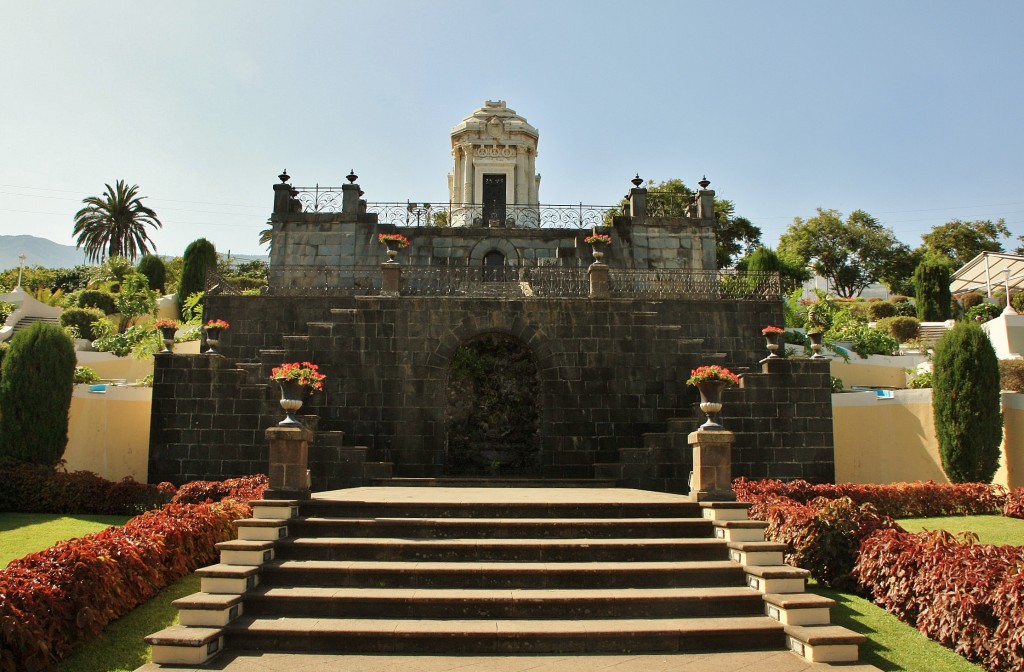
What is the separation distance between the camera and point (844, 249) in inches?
2169

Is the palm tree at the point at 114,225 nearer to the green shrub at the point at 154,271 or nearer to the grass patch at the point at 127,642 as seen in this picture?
the green shrub at the point at 154,271

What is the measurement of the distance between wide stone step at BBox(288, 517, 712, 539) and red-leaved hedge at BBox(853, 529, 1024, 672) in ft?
6.79

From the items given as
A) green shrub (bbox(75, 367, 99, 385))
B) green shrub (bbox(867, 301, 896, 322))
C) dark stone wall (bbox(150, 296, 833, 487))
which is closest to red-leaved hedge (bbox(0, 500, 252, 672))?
dark stone wall (bbox(150, 296, 833, 487))

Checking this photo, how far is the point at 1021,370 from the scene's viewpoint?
2078cm

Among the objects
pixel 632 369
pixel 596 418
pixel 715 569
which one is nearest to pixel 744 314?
pixel 632 369

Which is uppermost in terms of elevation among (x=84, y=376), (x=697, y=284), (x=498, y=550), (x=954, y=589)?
(x=697, y=284)

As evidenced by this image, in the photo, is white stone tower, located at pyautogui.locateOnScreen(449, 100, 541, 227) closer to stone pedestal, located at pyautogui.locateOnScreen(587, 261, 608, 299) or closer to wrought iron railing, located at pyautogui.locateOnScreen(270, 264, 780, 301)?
wrought iron railing, located at pyautogui.locateOnScreen(270, 264, 780, 301)

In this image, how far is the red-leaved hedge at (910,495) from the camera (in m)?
13.3

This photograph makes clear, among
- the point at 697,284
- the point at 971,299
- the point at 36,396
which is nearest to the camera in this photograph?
the point at 36,396

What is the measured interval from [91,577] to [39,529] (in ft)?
16.9

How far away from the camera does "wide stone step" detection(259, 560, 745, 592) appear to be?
802cm

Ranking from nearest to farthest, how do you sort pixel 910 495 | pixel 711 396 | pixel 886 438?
1. pixel 711 396
2. pixel 910 495
3. pixel 886 438

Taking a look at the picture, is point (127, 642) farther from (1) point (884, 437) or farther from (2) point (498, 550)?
(1) point (884, 437)

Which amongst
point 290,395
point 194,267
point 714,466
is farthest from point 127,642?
point 194,267
